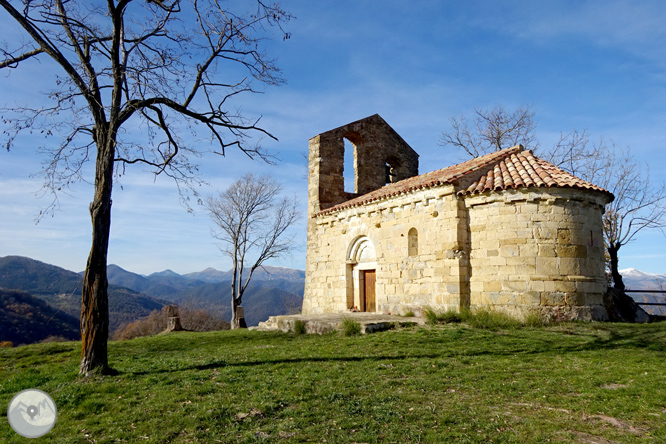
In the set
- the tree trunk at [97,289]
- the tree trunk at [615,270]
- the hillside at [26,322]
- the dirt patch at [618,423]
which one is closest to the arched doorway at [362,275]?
the tree trunk at [97,289]

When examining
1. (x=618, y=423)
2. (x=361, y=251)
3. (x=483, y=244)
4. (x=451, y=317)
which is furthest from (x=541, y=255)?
(x=618, y=423)

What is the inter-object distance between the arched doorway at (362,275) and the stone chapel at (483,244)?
4cm

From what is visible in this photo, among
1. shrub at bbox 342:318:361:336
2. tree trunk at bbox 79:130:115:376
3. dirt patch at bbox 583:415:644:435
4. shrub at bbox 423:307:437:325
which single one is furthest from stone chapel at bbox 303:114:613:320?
tree trunk at bbox 79:130:115:376

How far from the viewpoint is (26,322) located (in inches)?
1784

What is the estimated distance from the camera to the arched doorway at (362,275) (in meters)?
15.9

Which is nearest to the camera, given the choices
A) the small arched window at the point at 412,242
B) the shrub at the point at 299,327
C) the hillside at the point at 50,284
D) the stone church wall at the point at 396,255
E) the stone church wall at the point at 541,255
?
the stone church wall at the point at 541,255

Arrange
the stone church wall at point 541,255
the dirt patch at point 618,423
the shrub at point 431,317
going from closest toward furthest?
the dirt patch at point 618,423
the stone church wall at point 541,255
the shrub at point 431,317

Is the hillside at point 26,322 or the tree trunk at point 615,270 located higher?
the tree trunk at point 615,270

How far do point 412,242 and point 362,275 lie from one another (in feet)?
9.97

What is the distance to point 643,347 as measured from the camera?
29.1 ft

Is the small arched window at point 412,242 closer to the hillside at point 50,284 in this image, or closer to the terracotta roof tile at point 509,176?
the terracotta roof tile at point 509,176

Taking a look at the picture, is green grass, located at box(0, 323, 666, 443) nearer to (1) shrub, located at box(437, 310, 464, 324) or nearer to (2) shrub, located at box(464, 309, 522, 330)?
(2) shrub, located at box(464, 309, 522, 330)

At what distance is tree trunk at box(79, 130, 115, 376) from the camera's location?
23.8ft

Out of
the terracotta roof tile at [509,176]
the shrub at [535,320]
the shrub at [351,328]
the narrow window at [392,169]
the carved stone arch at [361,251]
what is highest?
the narrow window at [392,169]
